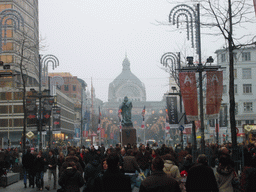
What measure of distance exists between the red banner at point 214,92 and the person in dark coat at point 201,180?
491 inches

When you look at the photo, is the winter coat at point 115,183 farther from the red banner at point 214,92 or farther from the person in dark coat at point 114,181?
the red banner at point 214,92

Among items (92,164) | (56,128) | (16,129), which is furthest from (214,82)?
(16,129)

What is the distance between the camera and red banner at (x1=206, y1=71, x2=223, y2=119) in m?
21.6

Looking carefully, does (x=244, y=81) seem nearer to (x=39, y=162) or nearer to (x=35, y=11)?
(x=35, y=11)

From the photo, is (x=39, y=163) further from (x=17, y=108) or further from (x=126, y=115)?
(x=17, y=108)

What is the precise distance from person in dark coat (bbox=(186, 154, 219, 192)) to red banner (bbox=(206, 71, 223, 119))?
12480mm

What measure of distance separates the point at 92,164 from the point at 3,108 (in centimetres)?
7451

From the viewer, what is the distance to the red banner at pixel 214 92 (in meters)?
21.6

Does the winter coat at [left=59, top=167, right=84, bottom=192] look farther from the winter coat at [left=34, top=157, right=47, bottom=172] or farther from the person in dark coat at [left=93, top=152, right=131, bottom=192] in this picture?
the winter coat at [left=34, top=157, right=47, bottom=172]

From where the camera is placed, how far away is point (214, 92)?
21.6 meters

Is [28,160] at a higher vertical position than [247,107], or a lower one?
lower

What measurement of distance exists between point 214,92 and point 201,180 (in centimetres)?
1280

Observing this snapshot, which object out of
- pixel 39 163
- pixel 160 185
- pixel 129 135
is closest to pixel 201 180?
pixel 160 185

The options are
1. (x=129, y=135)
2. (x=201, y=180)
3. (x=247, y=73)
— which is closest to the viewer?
(x=201, y=180)
